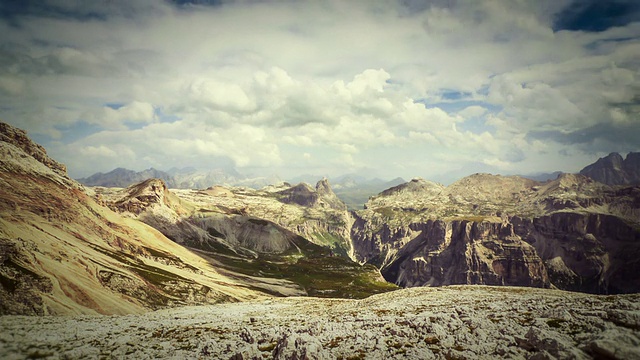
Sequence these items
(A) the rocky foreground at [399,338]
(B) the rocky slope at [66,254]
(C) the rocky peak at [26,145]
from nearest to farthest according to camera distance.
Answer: (A) the rocky foreground at [399,338]
(B) the rocky slope at [66,254]
(C) the rocky peak at [26,145]

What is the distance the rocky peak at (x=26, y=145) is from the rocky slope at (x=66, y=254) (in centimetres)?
40

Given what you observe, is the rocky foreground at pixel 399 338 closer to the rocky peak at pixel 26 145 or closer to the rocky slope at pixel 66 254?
the rocky slope at pixel 66 254

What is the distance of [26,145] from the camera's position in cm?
15150

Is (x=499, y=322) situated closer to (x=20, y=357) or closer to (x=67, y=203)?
(x=20, y=357)

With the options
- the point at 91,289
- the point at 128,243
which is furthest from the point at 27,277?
the point at 128,243

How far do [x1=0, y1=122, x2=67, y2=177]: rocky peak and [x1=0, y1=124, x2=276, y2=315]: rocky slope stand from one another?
399mm

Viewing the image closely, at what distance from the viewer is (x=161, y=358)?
3231 centimetres

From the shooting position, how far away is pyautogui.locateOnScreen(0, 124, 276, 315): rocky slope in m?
62.1

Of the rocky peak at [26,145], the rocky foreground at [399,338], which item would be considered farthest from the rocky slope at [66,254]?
the rocky foreground at [399,338]

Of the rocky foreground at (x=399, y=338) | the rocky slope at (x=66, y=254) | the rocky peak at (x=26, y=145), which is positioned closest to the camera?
the rocky foreground at (x=399, y=338)

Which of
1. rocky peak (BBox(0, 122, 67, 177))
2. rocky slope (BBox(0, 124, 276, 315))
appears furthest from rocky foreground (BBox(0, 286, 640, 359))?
rocky peak (BBox(0, 122, 67, 177))

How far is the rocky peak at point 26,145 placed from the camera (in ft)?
481

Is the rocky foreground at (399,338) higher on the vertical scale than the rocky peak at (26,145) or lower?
lower

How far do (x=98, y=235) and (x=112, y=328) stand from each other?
113421 mm
